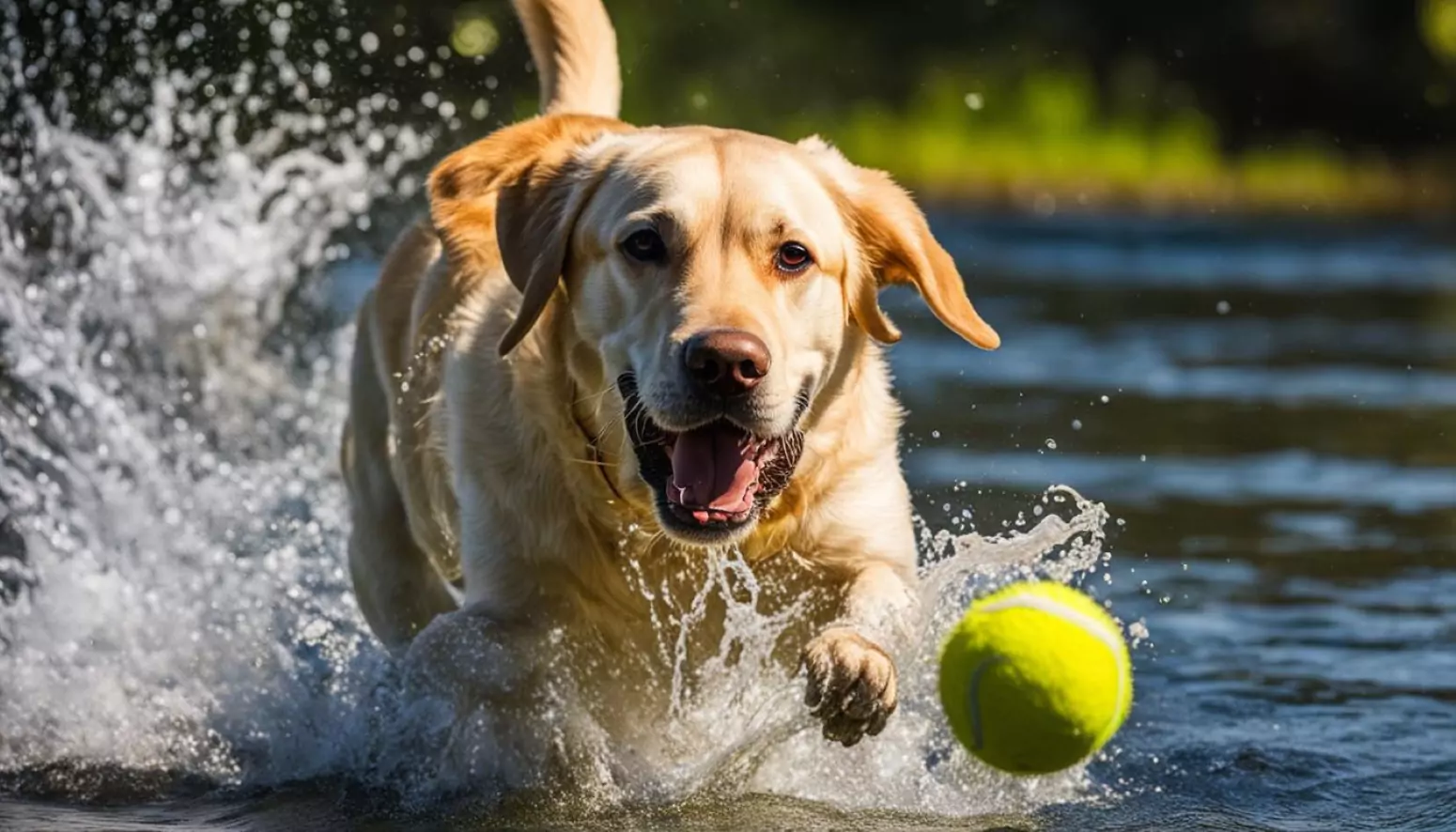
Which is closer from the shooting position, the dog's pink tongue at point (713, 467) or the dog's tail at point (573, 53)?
the dog's pink tongue at point (713, 467)

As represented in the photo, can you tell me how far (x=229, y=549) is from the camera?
6746 millimetres

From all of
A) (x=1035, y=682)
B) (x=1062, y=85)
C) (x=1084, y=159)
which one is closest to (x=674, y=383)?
(x=1035, y=682)

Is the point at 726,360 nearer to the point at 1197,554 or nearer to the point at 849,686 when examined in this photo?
the point at 849,686

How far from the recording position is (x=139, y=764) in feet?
16.1

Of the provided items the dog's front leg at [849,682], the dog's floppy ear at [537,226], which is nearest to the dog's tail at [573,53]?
the dog's floppy ear at [537,226]

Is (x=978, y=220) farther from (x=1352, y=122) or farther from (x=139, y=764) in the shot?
(x=139, y=764)

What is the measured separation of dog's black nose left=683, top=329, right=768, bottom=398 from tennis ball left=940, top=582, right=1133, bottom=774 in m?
0.66

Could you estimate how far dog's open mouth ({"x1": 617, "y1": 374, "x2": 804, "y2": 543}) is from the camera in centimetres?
423

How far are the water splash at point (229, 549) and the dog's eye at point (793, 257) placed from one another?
64 centimetres

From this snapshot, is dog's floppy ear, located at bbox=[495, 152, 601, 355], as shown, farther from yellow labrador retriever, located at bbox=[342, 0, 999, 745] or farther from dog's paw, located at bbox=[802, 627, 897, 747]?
dog's paw, located at bbox=[802, 627, 897, 747]

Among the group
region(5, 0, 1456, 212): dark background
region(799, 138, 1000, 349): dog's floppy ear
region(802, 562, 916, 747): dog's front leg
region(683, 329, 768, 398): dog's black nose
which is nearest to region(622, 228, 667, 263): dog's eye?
region(683, 329, 768, 398): dog's black nose

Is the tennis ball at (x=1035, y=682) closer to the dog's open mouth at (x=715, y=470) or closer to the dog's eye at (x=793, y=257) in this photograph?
the dog's open mouth at (x=715, y=470)

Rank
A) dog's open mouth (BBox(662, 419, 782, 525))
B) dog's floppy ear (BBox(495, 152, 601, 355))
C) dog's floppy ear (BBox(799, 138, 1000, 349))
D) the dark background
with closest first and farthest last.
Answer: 1. dog's open mouth (BBox(662, 419, 782, 525))
2. dog's floppy ear (BBox(495, 152, 601, 355))
3. dog's floppy ear (BBox(799, 138, 1000, 349))
4. the dark background

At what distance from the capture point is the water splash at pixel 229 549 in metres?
4.72
